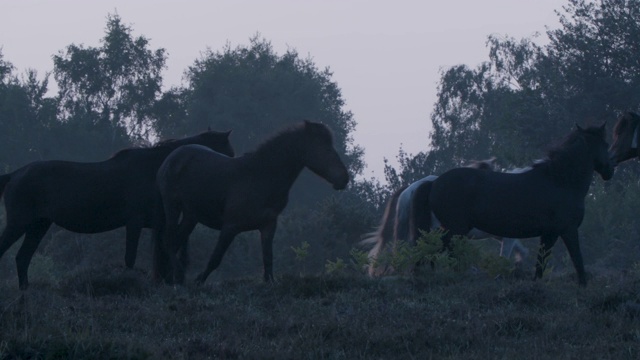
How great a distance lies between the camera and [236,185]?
1140 centimetres

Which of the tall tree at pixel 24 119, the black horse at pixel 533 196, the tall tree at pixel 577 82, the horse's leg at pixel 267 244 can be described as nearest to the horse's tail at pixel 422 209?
the black horse at pixel 533 196

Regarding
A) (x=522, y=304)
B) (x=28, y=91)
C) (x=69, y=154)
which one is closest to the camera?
(x=522, y=304)

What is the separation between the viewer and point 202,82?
62469 mm

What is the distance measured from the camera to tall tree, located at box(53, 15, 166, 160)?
56.2 meters

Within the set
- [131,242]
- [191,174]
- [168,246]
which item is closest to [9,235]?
[131,242]

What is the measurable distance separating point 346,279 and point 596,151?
362 cm

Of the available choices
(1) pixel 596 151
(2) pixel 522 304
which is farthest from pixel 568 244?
(2) pixel 522 304

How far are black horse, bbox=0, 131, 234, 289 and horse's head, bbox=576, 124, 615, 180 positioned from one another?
5182 mm

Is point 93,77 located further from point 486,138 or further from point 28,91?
point 486,138

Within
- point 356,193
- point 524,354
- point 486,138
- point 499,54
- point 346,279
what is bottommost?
point 524,354

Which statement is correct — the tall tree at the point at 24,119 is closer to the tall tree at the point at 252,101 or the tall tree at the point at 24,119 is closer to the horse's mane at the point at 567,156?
the tall tree at the point at 252,101

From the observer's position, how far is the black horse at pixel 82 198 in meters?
11.9

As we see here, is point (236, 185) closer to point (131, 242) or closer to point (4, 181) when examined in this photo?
point (131, 242)

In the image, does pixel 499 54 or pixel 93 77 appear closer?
pixel 93 77
